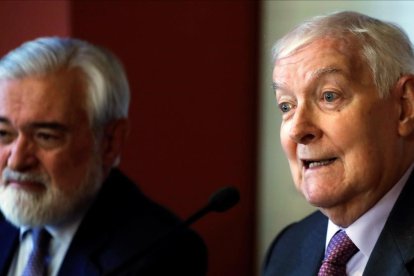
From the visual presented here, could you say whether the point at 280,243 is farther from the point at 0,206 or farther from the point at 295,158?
the point at 0,206

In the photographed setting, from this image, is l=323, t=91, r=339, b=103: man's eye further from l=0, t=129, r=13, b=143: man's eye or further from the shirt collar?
l=0, t=129, r=13, b=143: man's eye

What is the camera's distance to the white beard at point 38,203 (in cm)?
204

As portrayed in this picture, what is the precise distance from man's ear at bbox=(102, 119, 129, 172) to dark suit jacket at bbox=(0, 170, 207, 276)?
37mm

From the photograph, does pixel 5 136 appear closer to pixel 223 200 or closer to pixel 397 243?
pixel 223 200

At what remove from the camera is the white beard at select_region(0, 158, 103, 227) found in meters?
2.04

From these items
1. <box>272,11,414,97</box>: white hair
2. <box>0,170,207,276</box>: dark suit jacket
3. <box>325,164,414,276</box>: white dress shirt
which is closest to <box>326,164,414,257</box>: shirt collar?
<box>325,164,414,276</box>: white dress shirt

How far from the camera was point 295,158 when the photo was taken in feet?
5.45

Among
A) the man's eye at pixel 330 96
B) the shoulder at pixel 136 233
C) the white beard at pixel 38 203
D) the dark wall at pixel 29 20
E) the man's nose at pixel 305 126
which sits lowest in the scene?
the shoulder at pixel 136 233

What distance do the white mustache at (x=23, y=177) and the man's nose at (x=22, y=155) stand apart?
14 millimetres

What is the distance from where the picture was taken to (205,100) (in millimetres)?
2730

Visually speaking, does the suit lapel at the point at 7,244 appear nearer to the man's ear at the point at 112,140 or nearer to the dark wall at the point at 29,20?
the man's ear at the point at 112,140

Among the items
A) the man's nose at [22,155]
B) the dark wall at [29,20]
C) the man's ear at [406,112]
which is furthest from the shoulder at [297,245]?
the dark wall at [29,20]

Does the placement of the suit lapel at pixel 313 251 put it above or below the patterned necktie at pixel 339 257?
below

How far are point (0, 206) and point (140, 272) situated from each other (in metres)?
0.42
